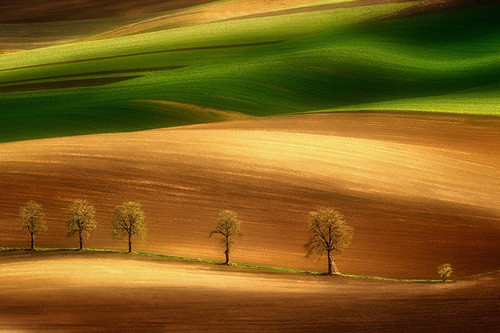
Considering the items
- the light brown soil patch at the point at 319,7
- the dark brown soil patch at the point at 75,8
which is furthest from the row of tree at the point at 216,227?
the dark brown soil patch at the point at 75,8

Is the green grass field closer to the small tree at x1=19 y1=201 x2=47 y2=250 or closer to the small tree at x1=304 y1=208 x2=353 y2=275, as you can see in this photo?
the small tree at x1=19 y1=201 x2=47 y2=250

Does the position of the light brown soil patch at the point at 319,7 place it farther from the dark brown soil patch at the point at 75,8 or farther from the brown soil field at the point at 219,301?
the brown soil field at the point at 219,301

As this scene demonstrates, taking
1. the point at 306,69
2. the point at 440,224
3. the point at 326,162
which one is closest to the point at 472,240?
the point at 440,224

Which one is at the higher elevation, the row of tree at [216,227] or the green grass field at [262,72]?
the green grass field at [262,72]

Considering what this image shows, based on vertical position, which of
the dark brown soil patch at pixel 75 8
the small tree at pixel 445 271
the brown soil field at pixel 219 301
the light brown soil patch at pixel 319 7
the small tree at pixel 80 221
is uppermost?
the dark brown soil patch at pixel 75 8

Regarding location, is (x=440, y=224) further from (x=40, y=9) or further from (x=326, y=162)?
(x=40, y=9)

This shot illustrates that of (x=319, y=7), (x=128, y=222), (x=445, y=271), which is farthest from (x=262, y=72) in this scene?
(x=445, y=271)

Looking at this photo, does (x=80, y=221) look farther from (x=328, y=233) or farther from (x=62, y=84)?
(x=62, y=84)
